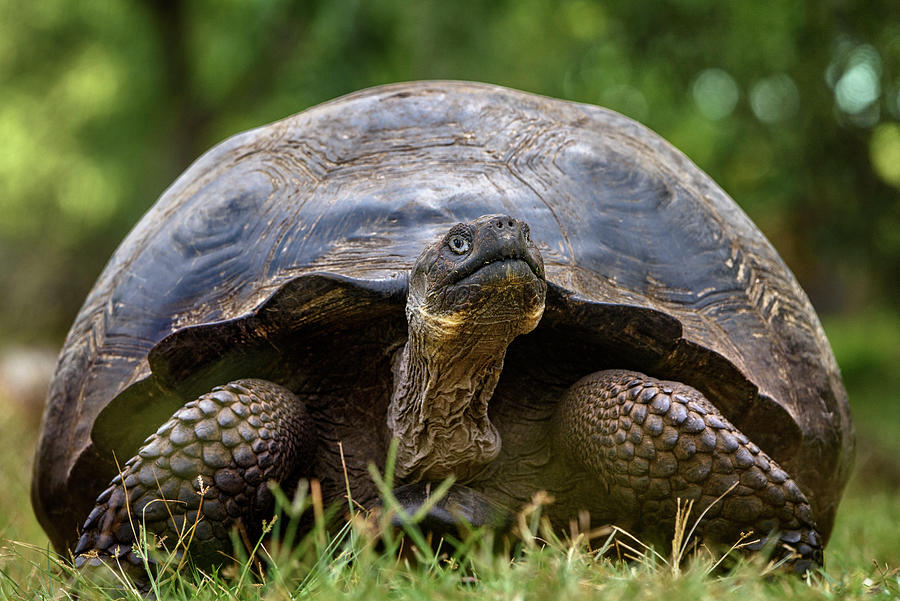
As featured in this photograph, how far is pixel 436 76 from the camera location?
7.96 m

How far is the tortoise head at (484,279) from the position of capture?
2309 mm

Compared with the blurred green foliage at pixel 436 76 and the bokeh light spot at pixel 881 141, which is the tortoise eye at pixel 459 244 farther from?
the bokeh light spot at pixel 881 141

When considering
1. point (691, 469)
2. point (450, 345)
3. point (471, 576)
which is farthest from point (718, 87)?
point (471, 576)

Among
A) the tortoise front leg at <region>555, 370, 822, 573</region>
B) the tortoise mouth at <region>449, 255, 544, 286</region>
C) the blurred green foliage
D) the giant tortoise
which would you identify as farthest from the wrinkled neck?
the blurred green foliage

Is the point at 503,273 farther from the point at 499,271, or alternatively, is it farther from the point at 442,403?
the point at 442,403

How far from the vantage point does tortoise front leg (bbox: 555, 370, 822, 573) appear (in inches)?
99.0

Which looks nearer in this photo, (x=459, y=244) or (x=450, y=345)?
(x=459, y=244)

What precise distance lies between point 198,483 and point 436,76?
6006mm

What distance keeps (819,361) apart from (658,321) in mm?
902

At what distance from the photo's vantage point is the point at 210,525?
2.45 metres

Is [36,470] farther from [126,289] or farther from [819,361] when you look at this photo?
[819,361]

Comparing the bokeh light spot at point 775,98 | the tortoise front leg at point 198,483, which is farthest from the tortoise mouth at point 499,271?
the bokeh light spot at point 775,98

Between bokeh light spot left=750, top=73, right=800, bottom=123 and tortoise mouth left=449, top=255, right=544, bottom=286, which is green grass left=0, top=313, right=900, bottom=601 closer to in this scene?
tortoise mouth left=449, top=255, right=544, bottom=286

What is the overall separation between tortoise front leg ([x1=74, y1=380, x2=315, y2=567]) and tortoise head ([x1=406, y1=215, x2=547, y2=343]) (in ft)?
1.87
